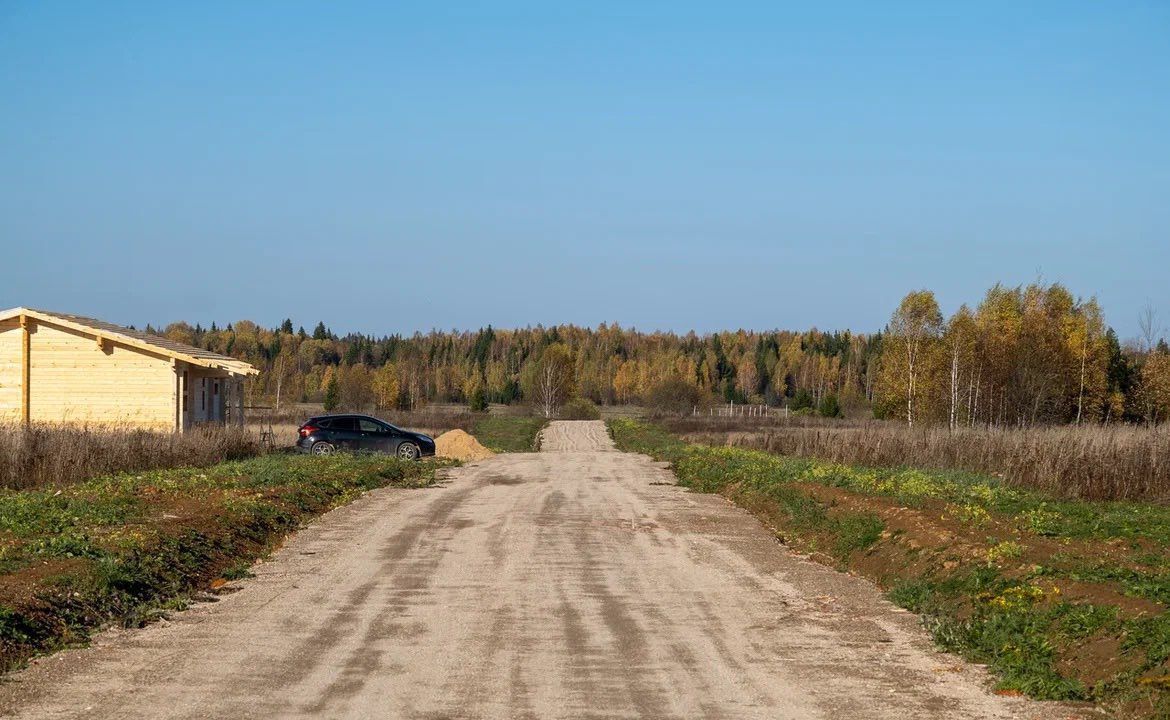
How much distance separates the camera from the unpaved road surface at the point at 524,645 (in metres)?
8.26

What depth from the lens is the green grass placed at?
61263mm

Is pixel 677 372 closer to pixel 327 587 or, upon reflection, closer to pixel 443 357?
pixel 443 357

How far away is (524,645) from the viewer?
10.1 metres

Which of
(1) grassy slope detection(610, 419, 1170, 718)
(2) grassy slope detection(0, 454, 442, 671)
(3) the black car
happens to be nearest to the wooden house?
(3) the black car

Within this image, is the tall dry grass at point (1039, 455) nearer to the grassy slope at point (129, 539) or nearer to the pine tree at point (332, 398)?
the grassy slope at point (129, 539)

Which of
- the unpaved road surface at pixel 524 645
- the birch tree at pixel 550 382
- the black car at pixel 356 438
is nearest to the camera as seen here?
the unpaved road surface at pixel 524 645

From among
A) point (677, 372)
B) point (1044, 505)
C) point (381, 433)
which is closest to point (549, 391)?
point (677, 372)

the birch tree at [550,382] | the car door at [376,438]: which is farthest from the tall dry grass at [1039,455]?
the birch tree at [550,382]

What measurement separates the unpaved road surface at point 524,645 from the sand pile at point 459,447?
2700cm

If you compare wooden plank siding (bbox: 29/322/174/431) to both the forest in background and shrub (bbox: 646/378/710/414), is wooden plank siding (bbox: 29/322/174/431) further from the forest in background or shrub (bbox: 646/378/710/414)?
shrub (bbox: 646/378/710/414)

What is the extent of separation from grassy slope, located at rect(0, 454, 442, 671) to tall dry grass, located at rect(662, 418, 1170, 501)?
15209 millimetres

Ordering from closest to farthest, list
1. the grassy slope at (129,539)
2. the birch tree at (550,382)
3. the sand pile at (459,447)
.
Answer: the grassy slope at (129,539) < the sand pile at (459,447) < the birch tree at (550,382)

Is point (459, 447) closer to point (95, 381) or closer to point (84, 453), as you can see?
point (95, 381)

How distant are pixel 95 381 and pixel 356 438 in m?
8.46
